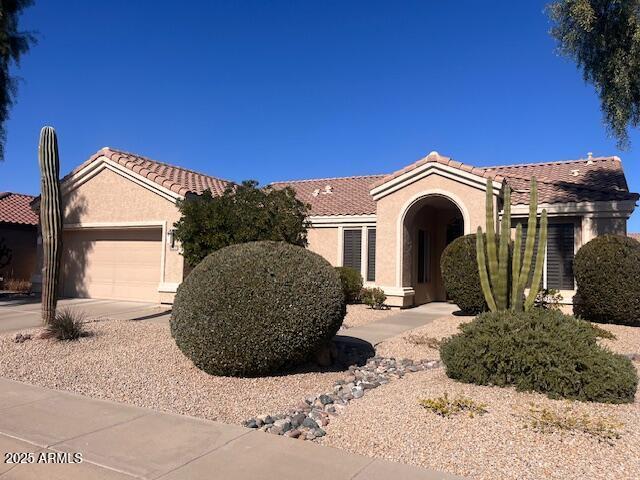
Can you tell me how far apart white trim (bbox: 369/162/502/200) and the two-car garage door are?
7.51 metres

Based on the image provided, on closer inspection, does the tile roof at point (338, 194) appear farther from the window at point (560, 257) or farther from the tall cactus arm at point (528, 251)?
the tall cactus arm at point (528, 251)

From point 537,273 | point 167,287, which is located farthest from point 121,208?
point 537,273

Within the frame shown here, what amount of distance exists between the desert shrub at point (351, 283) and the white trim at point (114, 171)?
5618 mm

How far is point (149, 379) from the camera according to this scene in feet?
22.8

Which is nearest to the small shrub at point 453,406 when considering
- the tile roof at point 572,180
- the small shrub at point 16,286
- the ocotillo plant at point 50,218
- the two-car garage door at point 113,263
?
Result: the ocotillo plant at point 50,218

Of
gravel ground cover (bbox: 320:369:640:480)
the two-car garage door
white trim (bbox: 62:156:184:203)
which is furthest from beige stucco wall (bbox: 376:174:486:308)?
gravel ground cover (bbox: 320:369:640:480)

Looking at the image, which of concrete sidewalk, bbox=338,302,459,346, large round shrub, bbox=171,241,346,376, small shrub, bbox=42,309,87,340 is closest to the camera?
large round shrub, bbox=171,241,346,376

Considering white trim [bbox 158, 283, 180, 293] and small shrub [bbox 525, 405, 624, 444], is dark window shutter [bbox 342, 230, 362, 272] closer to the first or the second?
white trim [bbox 158, 283, 180, 293]

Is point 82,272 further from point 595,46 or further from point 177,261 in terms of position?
point 595,46

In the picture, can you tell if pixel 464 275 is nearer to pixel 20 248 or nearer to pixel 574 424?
pixel 574 424

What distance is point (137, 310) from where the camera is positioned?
1452 centimetres

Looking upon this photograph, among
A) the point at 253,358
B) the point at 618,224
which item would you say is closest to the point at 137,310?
the point at 253,358

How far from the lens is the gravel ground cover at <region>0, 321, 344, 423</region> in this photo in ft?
19.9

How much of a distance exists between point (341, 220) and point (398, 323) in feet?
20.5
